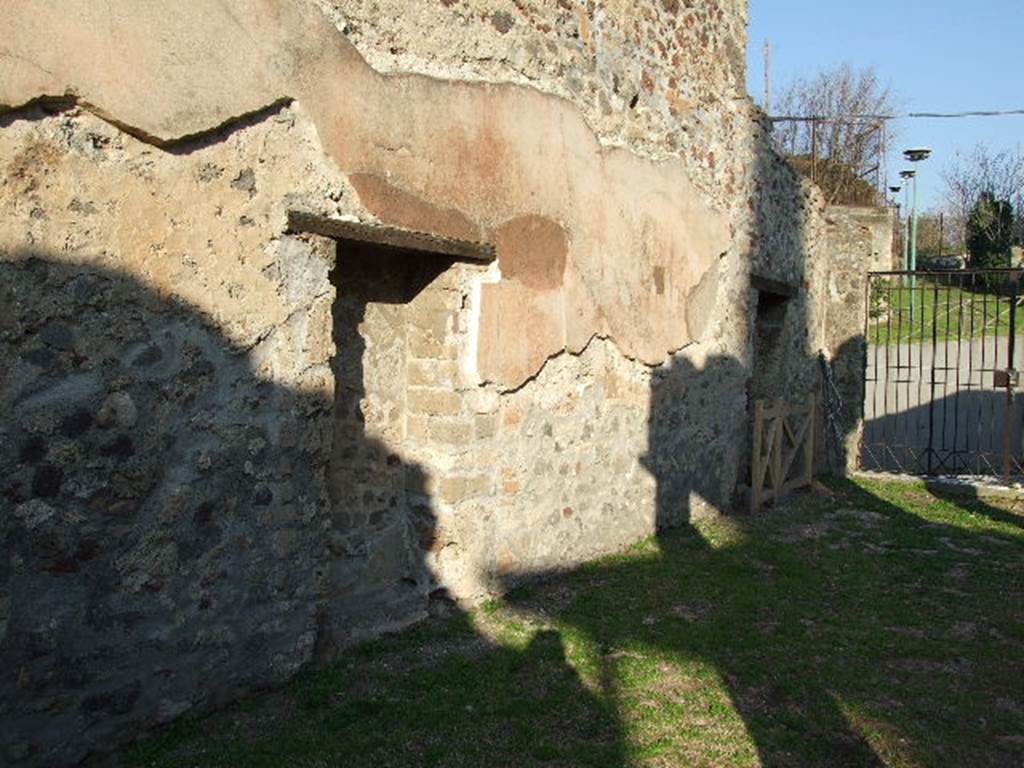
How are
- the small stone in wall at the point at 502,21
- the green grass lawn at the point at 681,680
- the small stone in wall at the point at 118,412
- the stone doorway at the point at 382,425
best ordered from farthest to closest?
the small stone in wall at the point at 502,21 → the stone doorway at the point at 382,425 → the green grass lawn at the point at 681,680 → the small stone in wall at the point at 118,412

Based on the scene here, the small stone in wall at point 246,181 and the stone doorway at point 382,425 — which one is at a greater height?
the small stone in wall at point 246,181

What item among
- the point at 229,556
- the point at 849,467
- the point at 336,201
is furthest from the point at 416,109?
the point at 849,467

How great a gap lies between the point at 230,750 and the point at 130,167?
1.96m

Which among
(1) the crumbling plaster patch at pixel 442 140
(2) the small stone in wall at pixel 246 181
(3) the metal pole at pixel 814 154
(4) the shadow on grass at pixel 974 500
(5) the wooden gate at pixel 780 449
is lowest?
(4) the shadow on grass at pixel 974 500

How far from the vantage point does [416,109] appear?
402 cm

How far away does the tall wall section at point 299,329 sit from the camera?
275cm

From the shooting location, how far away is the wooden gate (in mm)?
7578

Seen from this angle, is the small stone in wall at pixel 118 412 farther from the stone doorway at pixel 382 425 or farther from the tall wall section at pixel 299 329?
the stone doorway at pixel 382 425

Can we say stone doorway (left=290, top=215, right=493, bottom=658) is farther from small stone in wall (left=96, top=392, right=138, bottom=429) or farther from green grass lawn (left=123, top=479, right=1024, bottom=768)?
small stone in wall (left=96, top=392, right=138, bottom=429)

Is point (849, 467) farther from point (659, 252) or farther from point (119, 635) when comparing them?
point (119, 635)

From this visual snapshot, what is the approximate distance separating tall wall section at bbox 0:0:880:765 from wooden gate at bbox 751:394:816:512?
5.43 feet

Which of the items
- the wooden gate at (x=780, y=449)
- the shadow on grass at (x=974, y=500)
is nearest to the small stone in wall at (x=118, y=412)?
the wooden gate at (x=780, y=449)

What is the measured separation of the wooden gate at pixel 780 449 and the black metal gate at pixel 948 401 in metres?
1.31

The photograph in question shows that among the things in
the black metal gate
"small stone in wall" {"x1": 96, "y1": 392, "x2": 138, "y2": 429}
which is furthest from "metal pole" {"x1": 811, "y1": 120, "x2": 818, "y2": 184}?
"small stone in wall" {"x1": 96, "y1": 392, "x2": 138, "y2": 429}
